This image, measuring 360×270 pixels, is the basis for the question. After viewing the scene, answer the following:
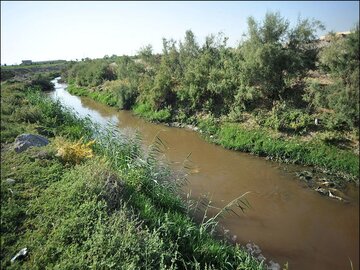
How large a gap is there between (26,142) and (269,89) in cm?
1653

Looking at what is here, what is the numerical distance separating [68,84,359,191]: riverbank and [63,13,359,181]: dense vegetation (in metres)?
0.06

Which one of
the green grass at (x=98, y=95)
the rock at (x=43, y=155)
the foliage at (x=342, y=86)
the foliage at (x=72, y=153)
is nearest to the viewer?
the rock at (x=43, y=155)

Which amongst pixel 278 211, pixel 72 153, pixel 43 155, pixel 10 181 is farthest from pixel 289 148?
pixel 10 181

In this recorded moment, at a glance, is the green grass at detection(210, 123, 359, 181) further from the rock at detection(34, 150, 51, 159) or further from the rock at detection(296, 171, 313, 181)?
the rock at detection(34, 150, 51, 159)

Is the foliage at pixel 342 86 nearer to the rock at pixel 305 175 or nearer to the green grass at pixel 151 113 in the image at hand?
the rock at pixel 305 175

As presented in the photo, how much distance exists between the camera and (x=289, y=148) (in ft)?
53.4

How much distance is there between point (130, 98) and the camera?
99.9 ft

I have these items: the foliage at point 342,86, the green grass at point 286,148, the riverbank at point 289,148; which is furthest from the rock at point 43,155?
the foliage at point 342,86

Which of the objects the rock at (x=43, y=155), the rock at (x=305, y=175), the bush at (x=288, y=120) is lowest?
the rock at (x=305, y=175)

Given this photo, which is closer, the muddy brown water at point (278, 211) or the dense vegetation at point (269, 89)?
the muddy brown water at point (278, 211)

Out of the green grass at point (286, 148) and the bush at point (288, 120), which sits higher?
the bush at point (288, 120)

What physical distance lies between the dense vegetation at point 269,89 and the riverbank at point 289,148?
0.06 metres

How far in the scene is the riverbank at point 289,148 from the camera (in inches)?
565

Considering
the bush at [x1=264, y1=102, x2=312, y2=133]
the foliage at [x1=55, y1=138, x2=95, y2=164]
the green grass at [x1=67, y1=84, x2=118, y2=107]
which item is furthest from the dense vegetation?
the foliage at [x1=55, y1=138, x2=95, y2=164]
